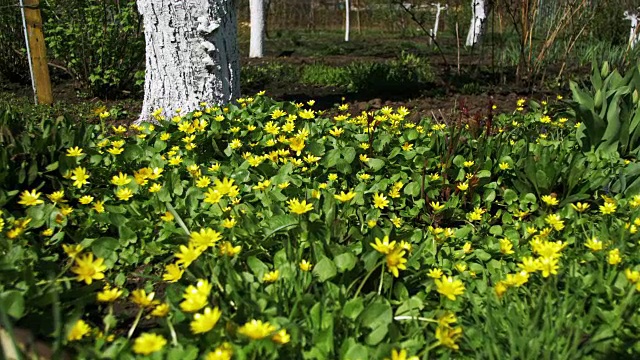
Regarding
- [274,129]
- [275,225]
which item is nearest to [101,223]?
[275,225]

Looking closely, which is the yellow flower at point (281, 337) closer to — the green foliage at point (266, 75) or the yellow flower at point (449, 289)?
the yellow flower at point (449, 289)

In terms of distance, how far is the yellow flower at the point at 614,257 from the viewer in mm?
1735

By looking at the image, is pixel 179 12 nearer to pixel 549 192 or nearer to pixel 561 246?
pixel 549 192

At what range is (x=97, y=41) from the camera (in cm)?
568

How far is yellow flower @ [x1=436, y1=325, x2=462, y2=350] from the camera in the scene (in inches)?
56.7

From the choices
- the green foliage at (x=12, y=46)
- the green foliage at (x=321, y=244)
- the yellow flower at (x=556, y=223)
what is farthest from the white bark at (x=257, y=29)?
the yellow flower at (x=556, y=223)

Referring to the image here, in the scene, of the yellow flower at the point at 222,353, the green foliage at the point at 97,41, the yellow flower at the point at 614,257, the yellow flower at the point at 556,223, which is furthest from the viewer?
the green foliage at the point at 97,41

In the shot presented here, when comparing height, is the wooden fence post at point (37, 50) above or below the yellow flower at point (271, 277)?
above

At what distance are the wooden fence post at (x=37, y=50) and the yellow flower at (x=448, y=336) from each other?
456cm

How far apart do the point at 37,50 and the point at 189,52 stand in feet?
6.25

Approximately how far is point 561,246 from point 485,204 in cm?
90

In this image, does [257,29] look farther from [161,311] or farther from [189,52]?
[161,311]

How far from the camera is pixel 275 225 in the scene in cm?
204

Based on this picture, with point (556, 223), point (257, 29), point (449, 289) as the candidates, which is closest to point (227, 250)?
point (449, 289)
